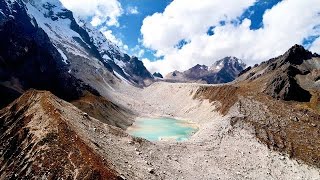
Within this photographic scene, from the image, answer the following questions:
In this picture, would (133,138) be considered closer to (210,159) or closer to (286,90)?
(210,159)

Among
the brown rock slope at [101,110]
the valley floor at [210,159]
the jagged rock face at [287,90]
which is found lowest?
the valley floor at [210,159]

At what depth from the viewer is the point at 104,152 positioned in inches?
2117

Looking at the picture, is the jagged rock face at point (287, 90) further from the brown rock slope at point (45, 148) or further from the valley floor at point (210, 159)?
the brown rock slope at point (45, 148)

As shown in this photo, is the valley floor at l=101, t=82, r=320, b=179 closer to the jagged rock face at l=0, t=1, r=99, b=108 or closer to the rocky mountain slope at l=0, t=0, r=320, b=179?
the rocky mountain slope at l=0, t=0, r=320, b=179

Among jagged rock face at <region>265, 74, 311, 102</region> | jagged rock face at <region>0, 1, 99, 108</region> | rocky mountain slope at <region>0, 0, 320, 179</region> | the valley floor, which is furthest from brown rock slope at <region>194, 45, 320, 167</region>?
jagged rock face at <region>0, 1, 99, 108</region>

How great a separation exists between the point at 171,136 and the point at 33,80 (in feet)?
174

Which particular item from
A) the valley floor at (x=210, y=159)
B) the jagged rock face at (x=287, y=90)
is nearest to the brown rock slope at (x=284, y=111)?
the jagged rock face at (x=287, y=90)

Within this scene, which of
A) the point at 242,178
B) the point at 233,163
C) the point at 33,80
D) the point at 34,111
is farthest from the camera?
the point at 33,80

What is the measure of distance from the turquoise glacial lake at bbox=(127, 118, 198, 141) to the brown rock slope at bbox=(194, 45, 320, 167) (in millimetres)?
14173

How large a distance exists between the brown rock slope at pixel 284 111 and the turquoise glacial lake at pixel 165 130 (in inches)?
558

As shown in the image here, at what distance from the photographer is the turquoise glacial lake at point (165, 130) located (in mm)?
117188

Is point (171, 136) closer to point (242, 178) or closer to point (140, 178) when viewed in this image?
point (242, 178)

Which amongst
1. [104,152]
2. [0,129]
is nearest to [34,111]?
[0,129]

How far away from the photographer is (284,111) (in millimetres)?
106375
